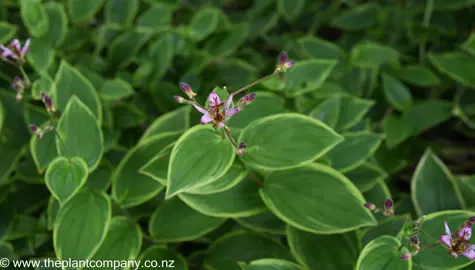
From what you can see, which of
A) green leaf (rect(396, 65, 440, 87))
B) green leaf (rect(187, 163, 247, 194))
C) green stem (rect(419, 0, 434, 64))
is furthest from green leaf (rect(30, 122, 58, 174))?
green stem (rect(419, 0, 434, 64))

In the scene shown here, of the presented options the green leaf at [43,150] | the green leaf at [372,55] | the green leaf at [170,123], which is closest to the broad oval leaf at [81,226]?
the green leaf at [43,150]

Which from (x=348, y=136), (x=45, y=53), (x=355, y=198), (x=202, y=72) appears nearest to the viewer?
(x=355, y=198)

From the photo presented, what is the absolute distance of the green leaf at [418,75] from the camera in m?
1.40

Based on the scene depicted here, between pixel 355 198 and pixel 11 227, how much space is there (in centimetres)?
81

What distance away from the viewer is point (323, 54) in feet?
4.71

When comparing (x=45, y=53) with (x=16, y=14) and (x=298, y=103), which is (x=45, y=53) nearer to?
(x=16, y=14)

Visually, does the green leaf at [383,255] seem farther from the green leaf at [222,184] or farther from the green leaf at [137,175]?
the green leaf at [137,175]

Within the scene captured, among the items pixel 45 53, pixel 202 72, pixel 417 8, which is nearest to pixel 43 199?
pixel 45 53

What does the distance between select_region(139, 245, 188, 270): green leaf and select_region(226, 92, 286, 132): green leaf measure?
31cm

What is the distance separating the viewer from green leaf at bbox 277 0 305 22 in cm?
163

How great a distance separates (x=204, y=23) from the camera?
1467 mm

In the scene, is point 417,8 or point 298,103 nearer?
Answer: point 298,103

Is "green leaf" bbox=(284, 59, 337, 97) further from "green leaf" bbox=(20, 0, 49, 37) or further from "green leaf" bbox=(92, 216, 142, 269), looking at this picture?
"green leaf" bbox=(20, 0, 49, 37)

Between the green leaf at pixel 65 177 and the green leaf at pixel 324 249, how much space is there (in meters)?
0.41
